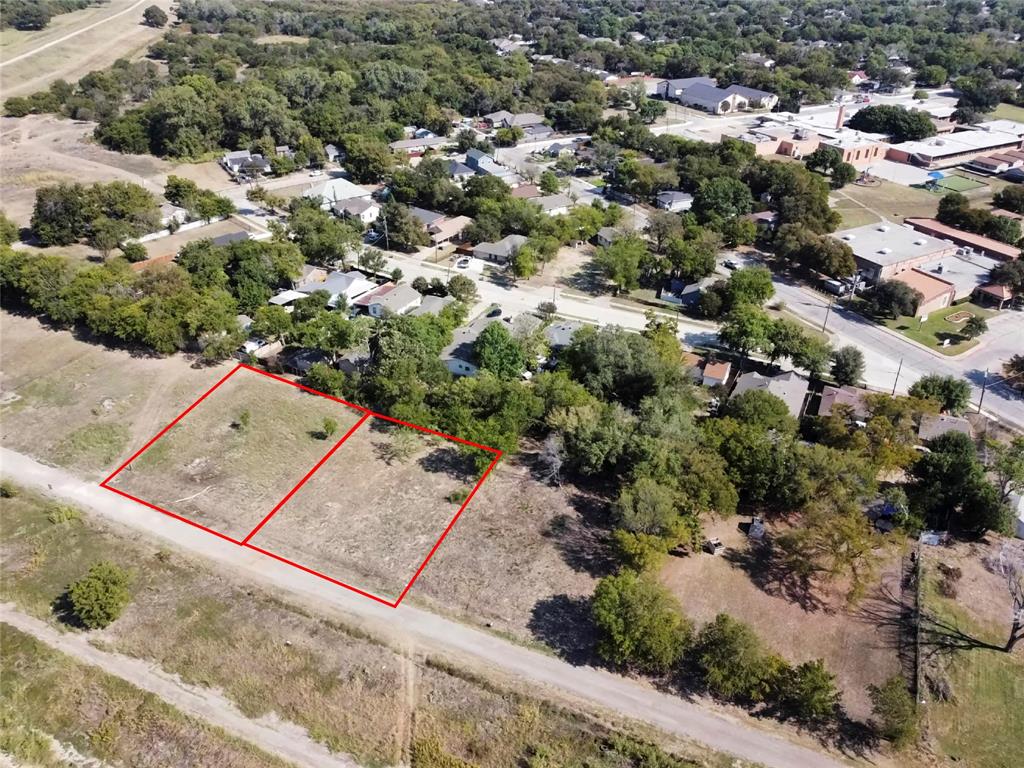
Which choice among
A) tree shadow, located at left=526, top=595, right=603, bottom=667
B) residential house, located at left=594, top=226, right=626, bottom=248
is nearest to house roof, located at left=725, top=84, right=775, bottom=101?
residential house, located at left=594, top=226, right=626, bottom=248

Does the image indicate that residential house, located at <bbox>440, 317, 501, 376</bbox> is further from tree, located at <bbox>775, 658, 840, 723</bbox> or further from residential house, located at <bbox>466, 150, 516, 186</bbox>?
residential house, located at <bbox>466, 150, 516, 186</bbox>

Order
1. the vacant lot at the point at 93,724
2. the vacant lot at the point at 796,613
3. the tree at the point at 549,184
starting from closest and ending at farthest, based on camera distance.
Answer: the vacant lot at the point at 93,724 → the vacant lot at the point at 796,613 → the tree at the point at 549,184

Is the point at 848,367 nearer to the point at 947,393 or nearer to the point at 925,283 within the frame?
the point at 947,393

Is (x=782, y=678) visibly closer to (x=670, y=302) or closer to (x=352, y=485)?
(x=352, y=485)

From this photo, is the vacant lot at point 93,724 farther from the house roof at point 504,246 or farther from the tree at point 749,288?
the house roof at point 504,246

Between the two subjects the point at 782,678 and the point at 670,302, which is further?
the point at 670,302

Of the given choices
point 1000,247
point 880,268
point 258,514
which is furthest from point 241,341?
point 1000,247

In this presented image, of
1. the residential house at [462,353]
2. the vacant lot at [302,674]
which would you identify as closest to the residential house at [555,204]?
the residential house at [462,353]
